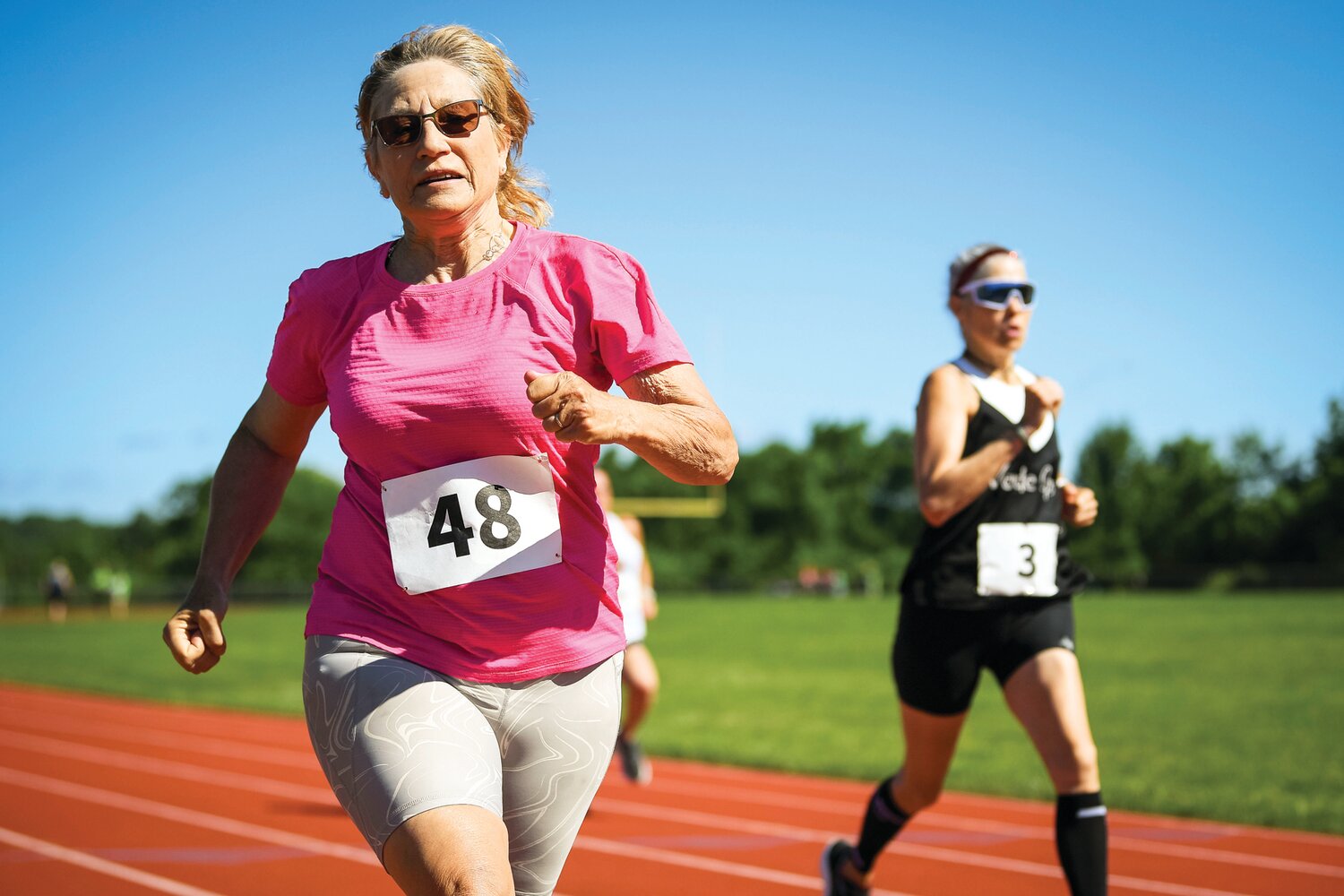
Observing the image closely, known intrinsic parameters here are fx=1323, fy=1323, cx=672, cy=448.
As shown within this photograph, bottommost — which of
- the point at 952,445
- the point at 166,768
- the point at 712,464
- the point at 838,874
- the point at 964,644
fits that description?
the point at 166,768

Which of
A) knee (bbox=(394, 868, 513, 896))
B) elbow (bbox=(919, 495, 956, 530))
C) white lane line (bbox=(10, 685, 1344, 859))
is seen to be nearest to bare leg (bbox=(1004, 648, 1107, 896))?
elbow (bbox=(919, 495, 956, 530))

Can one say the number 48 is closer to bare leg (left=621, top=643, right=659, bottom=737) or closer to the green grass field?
bare leg (left=621, top=643, right=659, bottom=737)

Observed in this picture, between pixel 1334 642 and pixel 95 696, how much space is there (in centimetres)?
1841

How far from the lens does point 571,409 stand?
2014mm

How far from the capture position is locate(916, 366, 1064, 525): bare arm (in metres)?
4.14

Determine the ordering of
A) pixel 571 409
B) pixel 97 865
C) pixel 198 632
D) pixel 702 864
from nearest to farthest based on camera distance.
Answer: pixel 571 409 → pixel 198 632 → pixel 702 864 → pixel 97 865

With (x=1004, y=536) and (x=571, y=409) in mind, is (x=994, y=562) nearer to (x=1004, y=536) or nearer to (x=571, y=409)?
(x=1004, y=536)

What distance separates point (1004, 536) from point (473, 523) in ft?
7.88

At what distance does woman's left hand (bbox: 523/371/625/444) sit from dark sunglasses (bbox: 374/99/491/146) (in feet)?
2.28

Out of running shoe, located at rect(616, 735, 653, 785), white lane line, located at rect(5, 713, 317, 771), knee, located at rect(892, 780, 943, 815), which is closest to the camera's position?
knee, located at rect(892, 780, 943, 815)

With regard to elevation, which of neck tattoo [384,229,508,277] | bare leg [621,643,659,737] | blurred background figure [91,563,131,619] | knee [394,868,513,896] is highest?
neck tattoo [384,229,508,277]

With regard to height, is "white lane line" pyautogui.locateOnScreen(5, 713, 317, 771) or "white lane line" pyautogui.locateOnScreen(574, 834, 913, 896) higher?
"white lane line" pyautogui.locateOnScreen(574, 834, 913, 896)

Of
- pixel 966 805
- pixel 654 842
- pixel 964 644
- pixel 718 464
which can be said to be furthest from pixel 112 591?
pixel 718 464

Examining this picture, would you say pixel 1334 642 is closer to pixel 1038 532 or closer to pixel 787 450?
pixel 1038 532
